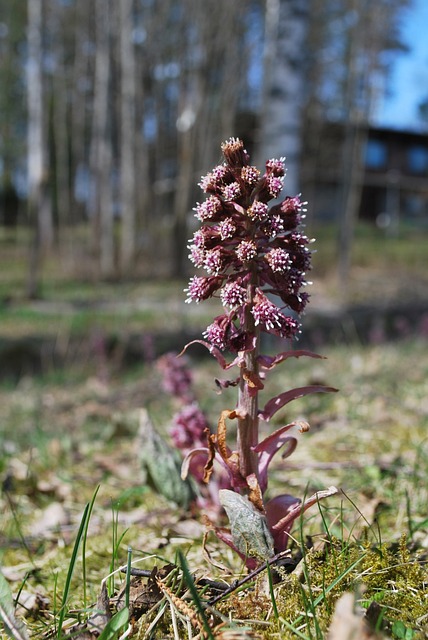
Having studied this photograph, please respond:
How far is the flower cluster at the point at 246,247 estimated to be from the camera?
117 centimetres

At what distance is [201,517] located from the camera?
1709 millimetres

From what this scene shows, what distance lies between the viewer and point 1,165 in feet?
118

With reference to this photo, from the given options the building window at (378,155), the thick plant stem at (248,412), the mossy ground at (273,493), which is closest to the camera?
the mossy ground at (273,493)

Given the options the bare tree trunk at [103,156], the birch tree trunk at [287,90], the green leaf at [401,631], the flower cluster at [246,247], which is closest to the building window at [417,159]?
the bare tree trunk at [103,156]

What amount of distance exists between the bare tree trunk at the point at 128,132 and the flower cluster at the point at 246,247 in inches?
612

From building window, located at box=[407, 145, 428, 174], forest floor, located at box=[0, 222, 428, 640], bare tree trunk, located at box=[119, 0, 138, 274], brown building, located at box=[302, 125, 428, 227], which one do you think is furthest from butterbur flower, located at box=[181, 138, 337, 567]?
building window, located at box=[407, 145, 428, 174]

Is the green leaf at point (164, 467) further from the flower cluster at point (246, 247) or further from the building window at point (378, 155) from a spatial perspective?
the building window at point (378, 155)

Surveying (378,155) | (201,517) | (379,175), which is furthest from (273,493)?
(378,155)

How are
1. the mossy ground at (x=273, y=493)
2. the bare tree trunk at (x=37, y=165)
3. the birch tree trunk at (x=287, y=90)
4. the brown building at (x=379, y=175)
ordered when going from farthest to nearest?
the brown building at (x=379, y=175) → the bare tree trunk at (x=37, y=165) → the birch tree trunk at (x=287, y=90) → the mossy ground at (x=273, y=493)

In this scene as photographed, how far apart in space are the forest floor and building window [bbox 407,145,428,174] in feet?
110

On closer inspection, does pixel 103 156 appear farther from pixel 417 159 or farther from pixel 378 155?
pixel 417 159

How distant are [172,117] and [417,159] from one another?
62.7 feet

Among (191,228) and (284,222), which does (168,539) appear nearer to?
(284,222)

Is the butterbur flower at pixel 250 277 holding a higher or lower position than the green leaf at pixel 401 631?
higher
